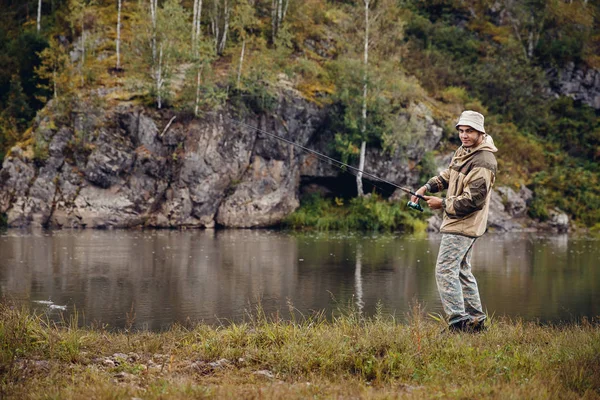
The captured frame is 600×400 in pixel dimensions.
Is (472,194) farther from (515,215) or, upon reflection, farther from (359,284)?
(515,215)

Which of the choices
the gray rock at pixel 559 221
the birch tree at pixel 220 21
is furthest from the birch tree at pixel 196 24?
the gray rock at pixel 559 221

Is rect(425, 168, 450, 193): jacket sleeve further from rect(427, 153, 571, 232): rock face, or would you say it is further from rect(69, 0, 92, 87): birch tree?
rect(69, 0, 92, 87): birch tree

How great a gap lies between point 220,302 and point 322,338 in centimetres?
571

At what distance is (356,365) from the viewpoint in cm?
606

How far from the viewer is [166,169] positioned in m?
36.5

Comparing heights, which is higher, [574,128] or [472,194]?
[574,128]

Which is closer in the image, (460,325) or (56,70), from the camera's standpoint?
(460,325)

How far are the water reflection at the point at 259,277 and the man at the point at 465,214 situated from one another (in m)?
3.09

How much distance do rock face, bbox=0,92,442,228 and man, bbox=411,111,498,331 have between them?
28.8 meters

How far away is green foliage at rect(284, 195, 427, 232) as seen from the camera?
37.1 metres

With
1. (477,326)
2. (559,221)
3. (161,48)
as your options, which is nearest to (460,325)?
(477,326)

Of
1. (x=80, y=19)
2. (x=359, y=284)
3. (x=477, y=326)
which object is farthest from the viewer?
(x=80, y=19)

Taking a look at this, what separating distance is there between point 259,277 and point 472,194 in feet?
29.5

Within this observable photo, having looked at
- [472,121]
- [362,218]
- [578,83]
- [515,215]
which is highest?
[578,83]
